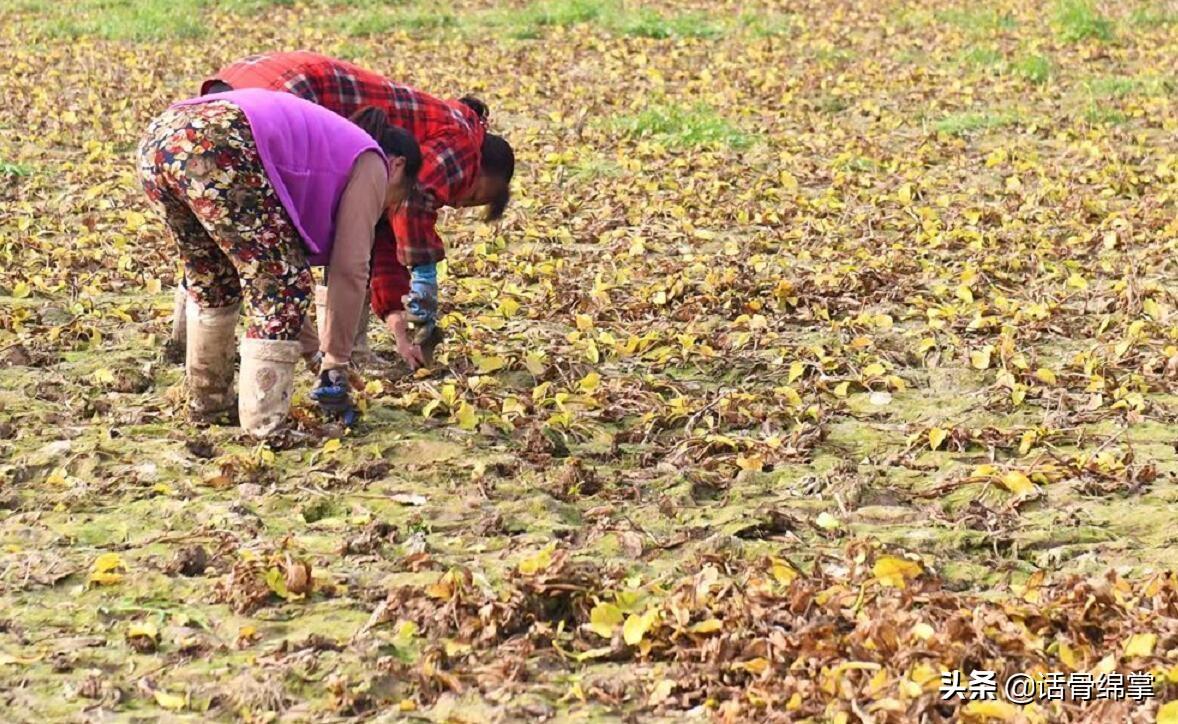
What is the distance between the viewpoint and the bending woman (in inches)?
161

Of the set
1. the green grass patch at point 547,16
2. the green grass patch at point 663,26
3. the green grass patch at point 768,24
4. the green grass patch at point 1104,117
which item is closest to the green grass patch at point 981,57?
the green grass patch at point 1104,117

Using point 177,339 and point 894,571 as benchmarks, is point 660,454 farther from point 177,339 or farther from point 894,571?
point 177,339

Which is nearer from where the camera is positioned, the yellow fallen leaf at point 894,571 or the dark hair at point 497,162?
the yellow fallen leaf at point 894,571

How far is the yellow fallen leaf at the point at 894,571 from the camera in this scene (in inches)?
131

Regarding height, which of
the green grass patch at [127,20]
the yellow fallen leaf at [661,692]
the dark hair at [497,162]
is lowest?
the green grass patch at [127,20]

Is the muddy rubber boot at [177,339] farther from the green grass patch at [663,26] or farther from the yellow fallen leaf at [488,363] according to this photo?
the green grass patch at [663,26]

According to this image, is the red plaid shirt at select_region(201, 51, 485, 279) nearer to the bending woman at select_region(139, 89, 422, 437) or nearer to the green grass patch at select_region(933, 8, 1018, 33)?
the bending woman at select_region(139, 89, 422, 437)

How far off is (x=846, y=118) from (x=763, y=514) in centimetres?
641

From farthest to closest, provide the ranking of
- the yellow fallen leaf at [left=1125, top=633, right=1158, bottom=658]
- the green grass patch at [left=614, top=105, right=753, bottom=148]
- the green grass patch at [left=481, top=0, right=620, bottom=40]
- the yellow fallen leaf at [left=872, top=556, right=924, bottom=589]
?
the green grass patch at [left=481, top=0, right=620, bottom=40], the green grass patch at [left=614, top=105, right=753, bottom=148], the yellow fallen leaf at [left=872, top=556, right=924, bottom=589], the yellow fallen leaf at [left=1125, top=633, right=1158, bottom=658]

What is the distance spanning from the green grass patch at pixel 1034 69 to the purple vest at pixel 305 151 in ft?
24.6

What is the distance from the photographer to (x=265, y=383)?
4328mm

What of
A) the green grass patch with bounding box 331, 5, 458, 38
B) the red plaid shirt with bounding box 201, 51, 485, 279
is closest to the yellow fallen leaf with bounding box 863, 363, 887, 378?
the red plaid shirt with bounding box 201, 51, 485, 279

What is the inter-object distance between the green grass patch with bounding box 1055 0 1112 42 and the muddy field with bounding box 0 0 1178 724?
9.74ft

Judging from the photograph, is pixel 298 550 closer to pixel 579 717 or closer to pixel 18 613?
pixel 18 613
